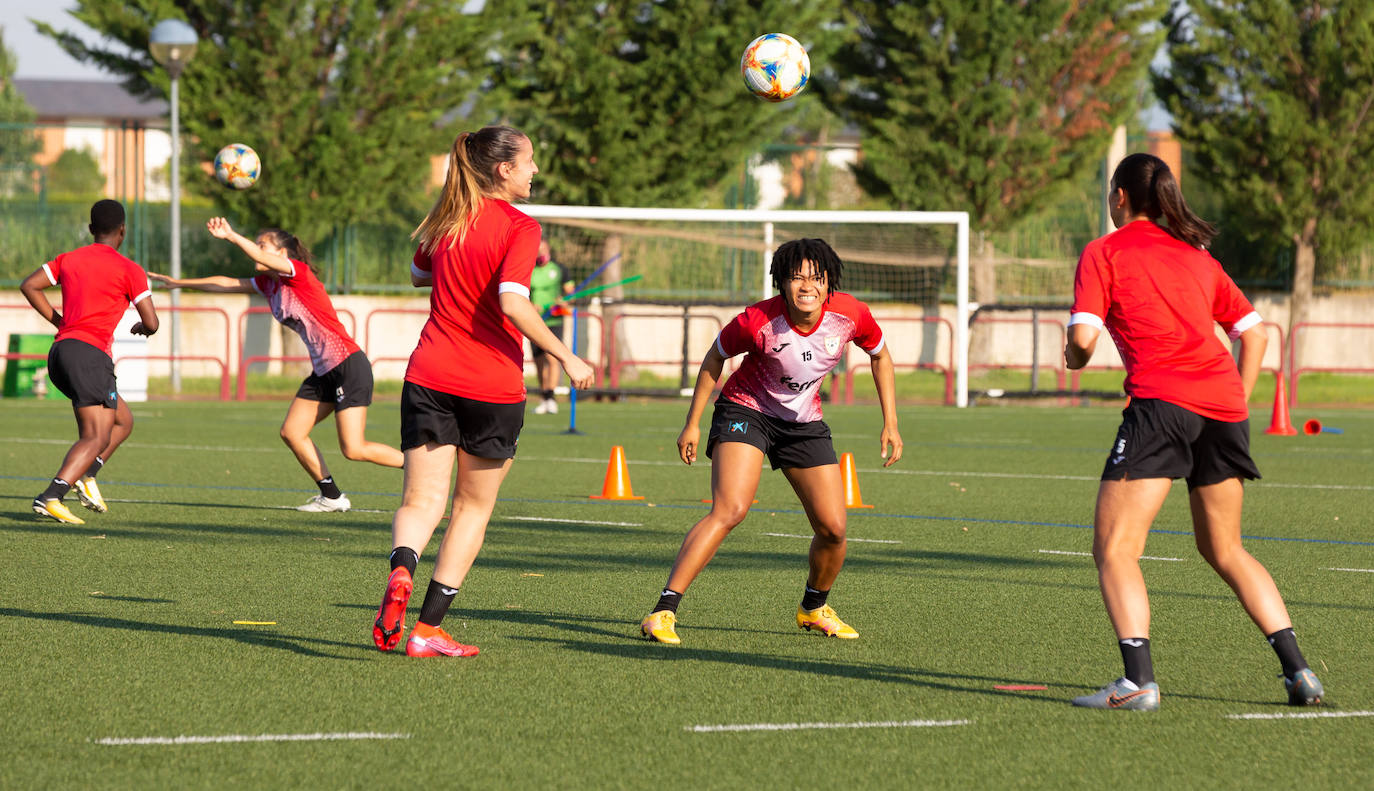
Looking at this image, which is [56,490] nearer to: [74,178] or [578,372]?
[578,372]

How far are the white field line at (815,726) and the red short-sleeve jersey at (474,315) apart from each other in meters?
1.55

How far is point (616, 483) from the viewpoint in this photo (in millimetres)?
11852

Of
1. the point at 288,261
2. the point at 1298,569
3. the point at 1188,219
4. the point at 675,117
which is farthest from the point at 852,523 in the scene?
the point at 675,117

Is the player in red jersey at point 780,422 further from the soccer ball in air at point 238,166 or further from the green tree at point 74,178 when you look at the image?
the green tree at point 74,178

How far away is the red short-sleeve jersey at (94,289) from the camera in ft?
33.4

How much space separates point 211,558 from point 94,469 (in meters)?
2.30

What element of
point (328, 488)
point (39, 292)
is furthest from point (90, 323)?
point (328, 488)

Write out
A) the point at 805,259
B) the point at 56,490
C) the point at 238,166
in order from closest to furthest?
1. the point at 805,259
2. the point at 56,490
3. the point at 238,166

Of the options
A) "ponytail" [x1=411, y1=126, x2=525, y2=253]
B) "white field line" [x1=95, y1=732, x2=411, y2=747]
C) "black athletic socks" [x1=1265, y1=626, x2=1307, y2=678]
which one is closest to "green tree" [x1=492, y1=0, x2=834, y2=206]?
"ponytail" [x1=411, y1=126, x2=525, y2=253]

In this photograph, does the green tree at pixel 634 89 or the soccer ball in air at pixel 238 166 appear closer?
the soccer ball in air at pixel 238 166

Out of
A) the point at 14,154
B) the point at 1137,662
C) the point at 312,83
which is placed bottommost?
the point at 1137,662

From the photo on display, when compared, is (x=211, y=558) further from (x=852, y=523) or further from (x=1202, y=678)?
(x=1202, y=678)

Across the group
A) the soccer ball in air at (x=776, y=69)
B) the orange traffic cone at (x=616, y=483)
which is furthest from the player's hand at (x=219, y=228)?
the soccer ball in air at (x=776, y=69)

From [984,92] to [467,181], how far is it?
2579 centimetres
